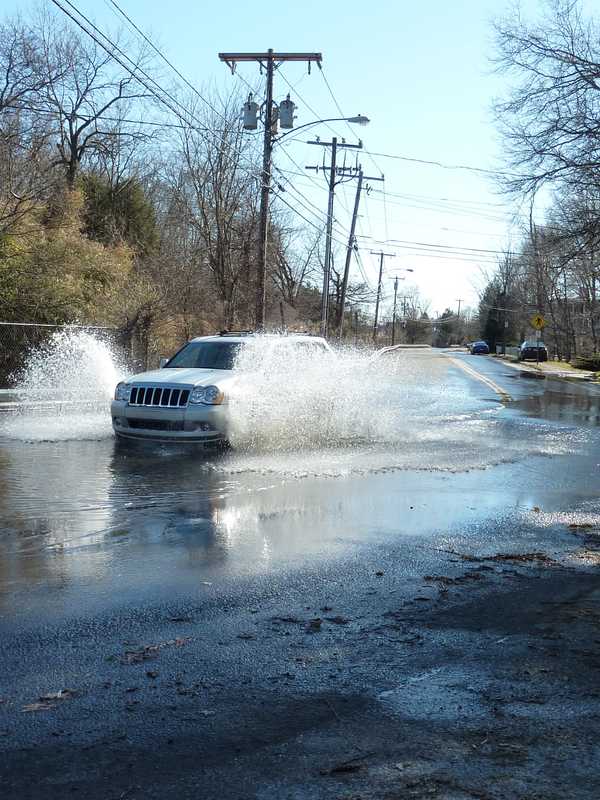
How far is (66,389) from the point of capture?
20203 millimetres

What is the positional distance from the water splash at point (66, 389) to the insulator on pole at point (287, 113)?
330 inches

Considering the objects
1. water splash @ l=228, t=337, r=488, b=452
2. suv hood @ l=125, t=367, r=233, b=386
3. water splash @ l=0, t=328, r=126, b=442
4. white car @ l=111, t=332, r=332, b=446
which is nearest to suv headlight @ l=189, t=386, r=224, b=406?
white car @ l=111, t=332, r=332, b=446

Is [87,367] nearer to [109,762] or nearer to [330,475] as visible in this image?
[330,475]

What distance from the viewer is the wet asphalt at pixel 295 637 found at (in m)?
3.40

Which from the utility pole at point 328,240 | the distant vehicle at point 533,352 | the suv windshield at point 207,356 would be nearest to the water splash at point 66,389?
the suv windshield at point 207,356

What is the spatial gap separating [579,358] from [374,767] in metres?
54.5

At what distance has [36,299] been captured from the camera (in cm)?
2355

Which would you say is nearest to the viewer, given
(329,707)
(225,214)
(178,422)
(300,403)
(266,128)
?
(329,707)

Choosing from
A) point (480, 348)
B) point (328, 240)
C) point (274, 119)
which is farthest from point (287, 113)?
point (480, 348)

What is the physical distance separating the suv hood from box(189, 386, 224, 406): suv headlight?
106mm

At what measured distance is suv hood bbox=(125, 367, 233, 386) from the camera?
479 inches

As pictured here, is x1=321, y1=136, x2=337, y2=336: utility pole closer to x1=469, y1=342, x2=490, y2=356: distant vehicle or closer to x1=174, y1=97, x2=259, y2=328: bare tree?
x1=174, y1=97, x2=259, y2=328: bare tree

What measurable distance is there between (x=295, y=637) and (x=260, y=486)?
4.84 meters

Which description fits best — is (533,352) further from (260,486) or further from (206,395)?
(260,486)
